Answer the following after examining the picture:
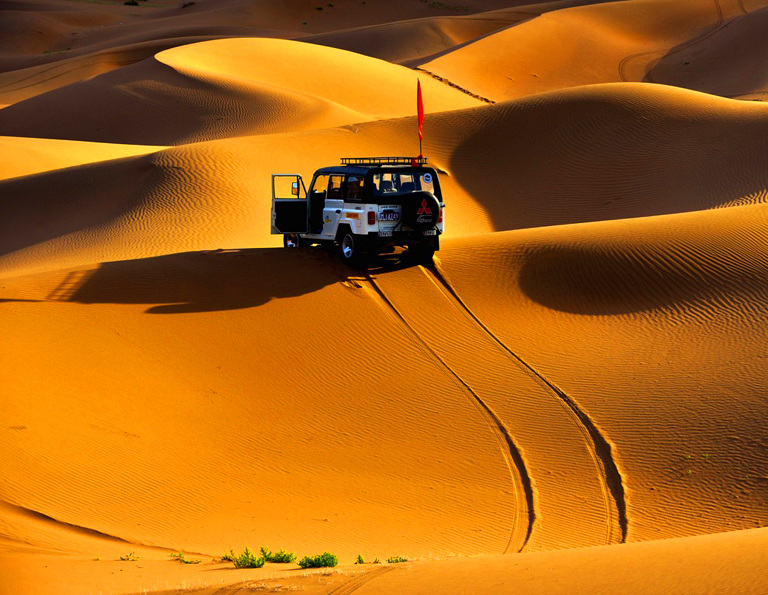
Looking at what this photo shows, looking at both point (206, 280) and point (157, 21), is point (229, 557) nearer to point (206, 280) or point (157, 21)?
point (206, 280)

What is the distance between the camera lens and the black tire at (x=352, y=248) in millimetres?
A: 15219

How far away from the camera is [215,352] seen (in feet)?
42.2

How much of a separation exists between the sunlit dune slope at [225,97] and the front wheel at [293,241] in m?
18.7

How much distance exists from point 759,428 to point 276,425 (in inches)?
221

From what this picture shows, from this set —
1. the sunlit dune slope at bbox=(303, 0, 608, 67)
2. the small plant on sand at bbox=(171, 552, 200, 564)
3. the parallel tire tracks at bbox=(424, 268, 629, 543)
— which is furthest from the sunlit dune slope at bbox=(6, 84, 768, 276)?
the sunlit dune slope at bbox=(303, 0, 608, 67)

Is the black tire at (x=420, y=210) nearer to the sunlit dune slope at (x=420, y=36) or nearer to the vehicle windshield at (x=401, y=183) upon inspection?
the vehicle windshield at (x=401, y=183)

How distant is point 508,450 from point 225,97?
32.2 metres

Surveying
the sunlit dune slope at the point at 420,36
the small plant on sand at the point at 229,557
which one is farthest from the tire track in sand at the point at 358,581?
the sunlit dune slope at the point at 420,36

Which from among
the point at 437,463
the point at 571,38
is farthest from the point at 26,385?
the point at 571,38

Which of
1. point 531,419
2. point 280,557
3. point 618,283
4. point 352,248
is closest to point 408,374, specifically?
point 531,419

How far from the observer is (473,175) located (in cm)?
2794

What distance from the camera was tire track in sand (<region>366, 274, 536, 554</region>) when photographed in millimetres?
8750

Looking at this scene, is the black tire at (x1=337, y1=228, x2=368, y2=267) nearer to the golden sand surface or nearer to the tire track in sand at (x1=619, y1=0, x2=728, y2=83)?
the golden sand surface

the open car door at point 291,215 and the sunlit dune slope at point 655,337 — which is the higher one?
the open car door at point 291,215
